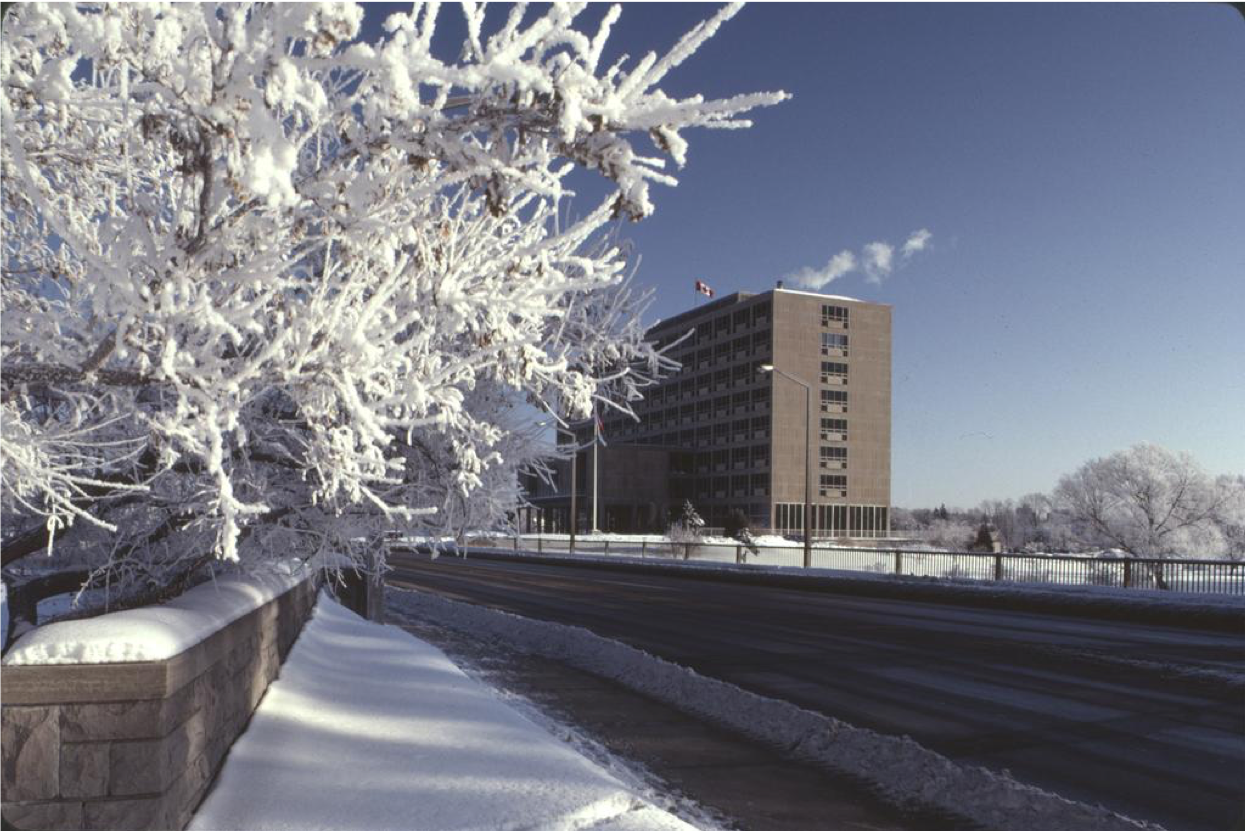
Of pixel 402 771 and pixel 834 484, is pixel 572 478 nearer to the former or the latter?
pixel 402 771

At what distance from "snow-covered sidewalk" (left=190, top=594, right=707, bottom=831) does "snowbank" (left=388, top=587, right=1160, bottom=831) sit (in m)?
2.16

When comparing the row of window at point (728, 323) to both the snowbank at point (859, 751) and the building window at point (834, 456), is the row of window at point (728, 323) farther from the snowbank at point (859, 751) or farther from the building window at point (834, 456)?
the snowbank at point (859, 751)

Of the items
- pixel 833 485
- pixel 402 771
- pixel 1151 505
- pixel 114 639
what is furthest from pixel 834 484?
pixel 114 639

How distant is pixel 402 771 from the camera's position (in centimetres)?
549

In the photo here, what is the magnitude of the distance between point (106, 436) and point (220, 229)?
417 cm

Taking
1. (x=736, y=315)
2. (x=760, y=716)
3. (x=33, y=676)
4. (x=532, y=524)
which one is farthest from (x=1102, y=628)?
(x=532, y=524)

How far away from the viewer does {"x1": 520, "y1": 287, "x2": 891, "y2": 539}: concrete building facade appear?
8825cm

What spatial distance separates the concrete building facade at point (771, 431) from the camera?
88.2 m

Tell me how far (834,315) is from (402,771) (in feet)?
292

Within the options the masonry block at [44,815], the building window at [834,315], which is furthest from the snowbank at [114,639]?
the building window at [834,315]

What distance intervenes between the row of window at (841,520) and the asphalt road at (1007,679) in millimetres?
70054

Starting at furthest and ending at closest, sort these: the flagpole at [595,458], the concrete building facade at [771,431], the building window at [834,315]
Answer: the building window at [834,315] → the concrete building facade at [771,431] → the flagpole at [595,458]

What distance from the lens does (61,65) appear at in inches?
125

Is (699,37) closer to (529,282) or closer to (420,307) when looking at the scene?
(529,282)
